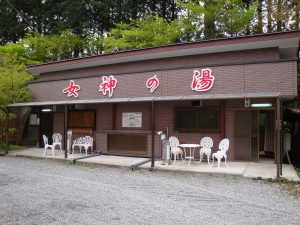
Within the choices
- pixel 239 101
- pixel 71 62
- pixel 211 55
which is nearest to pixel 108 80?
pixel 71 62

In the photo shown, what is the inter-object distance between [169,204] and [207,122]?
669 centimetres

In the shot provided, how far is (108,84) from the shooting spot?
14539 millimetres

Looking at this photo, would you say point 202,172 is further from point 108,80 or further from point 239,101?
point 108,80

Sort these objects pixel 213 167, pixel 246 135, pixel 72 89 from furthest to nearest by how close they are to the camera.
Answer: pixel 72 89
pixel 246 135
pixel 213 167

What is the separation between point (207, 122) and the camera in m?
12.7

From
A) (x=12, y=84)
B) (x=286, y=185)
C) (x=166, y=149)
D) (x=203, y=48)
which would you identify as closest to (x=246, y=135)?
(x=166, y=149)

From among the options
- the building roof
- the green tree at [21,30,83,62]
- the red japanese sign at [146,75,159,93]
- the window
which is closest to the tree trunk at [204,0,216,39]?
the building roof

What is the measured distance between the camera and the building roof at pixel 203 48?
1141 centimetres

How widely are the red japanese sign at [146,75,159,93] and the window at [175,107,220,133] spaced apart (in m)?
1.35

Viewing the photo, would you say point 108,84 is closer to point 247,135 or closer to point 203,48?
point 203,48

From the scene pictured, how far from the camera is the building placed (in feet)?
37.1

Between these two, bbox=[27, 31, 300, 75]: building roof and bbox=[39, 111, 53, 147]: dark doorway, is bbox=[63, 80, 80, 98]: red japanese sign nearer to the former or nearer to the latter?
bbox=[27, 31, 300, 75]: building roof

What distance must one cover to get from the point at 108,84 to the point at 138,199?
8.52m

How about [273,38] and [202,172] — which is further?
[273,38]
